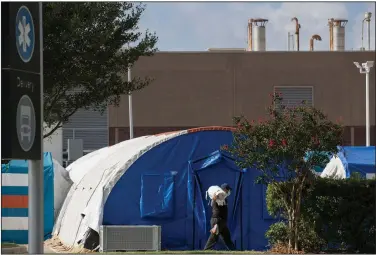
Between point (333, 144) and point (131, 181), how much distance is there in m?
5.93

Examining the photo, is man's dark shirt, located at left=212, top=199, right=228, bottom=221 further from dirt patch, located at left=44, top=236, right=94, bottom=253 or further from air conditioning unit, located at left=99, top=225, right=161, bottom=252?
dirt patch, located at left=44, top=236, right=94, bottom=253

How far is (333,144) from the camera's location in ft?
57.3

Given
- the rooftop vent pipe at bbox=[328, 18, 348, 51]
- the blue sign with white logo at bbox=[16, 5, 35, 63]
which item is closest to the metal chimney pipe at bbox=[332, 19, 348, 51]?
the rooftop vent pipe at bbox=[328, 18, 348, 51]

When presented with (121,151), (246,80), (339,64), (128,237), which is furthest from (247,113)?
(128,237)

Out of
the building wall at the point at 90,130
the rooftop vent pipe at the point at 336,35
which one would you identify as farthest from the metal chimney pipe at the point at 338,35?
the building wall at the point at 90,130

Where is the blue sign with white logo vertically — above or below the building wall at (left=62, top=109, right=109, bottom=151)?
above

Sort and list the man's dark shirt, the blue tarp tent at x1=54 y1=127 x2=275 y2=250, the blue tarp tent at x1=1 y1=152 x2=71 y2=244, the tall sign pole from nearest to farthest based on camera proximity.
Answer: the tall sign pole < the man's dark shirt < the blue tarp tent at x1=54 y1=127 x2=275 y2=250 < the blue tarp tent at x1=1 y1=152 x2=71 y2=244

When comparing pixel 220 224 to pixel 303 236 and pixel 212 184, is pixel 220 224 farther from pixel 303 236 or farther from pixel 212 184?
pixel 303 236

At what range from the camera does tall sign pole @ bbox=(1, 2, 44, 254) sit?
9977mm

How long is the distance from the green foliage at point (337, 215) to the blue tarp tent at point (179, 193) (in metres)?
2.85

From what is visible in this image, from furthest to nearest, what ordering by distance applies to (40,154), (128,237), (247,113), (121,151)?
(247,113), (121,151), (128,237), (40,154)

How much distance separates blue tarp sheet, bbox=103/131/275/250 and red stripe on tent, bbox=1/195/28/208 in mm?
3961

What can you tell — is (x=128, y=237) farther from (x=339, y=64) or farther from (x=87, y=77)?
(x=339, y=64)

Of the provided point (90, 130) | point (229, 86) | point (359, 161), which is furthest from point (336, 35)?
point (359, 161)
